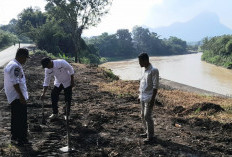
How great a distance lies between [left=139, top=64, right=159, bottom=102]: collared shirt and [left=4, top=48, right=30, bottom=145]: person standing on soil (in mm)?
2326

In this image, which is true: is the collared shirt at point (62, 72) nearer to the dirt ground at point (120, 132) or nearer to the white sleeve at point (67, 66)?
the white sleeve at point (67, 66)

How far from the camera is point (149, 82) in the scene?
17.0 feet

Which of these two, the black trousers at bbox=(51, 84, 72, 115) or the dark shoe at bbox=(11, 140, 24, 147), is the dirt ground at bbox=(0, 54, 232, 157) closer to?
the dark shoe at bbox=(11, 140, 24, 147)

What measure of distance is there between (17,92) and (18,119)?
→ 60cm

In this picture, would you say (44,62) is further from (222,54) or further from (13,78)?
(222,54)

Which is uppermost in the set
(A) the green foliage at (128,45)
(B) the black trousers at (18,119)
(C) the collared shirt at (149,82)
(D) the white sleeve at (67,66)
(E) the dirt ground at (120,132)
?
(A) the green foliage at (128,45)

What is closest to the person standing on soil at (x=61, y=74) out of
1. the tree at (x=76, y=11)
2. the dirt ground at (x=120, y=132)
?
the dirt ground at (x=120, y=132)

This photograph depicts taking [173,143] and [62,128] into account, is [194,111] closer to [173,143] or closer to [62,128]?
[173,143]

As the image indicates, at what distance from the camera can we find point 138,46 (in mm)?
111875

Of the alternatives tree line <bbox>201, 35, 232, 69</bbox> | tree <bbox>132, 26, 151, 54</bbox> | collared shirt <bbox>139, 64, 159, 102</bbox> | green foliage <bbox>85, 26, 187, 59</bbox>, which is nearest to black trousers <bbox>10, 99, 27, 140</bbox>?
collared shirt <bbox>139, 64, 159, 102</bbox>

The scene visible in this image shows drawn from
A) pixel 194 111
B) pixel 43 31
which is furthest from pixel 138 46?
pixel 194 111

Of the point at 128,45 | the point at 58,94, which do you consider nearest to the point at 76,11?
the point at 58,94

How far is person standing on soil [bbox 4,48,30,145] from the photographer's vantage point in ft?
15.5

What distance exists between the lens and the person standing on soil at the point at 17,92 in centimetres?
474
